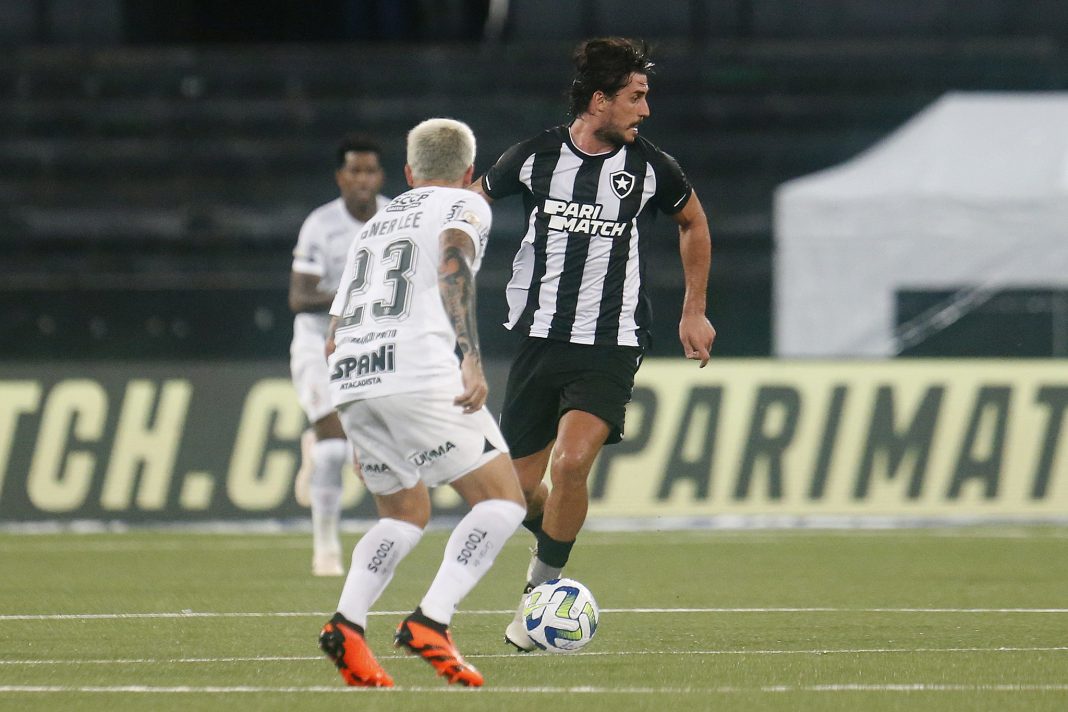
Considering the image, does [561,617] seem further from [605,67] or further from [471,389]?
[605,67]

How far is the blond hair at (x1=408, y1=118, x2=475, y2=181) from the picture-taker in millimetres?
Result: 5379

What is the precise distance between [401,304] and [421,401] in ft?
0.93

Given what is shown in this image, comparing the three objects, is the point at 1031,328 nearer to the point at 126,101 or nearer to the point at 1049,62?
the point at 1049,62

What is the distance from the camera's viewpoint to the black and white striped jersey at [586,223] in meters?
6.39

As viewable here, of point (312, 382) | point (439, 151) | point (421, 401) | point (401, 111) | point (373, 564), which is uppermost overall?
point (439, 151)

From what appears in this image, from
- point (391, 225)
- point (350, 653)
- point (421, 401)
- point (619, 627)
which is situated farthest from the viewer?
point (619, 627)

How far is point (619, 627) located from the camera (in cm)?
680

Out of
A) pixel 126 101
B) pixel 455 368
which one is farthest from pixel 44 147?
pixel 455 368

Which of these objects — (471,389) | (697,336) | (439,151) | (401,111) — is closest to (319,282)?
(697,336)

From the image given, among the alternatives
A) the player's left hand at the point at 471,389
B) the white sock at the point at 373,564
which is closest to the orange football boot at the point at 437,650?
the white sock at the point at 373,564

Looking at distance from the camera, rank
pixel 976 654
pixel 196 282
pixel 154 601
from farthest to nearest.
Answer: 1. pixel 196 282
2. pixel 154 601
3. pixel 976 654

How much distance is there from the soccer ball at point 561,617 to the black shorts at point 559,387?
624 mm

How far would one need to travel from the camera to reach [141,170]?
17312 mm

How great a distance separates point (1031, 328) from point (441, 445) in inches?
386
